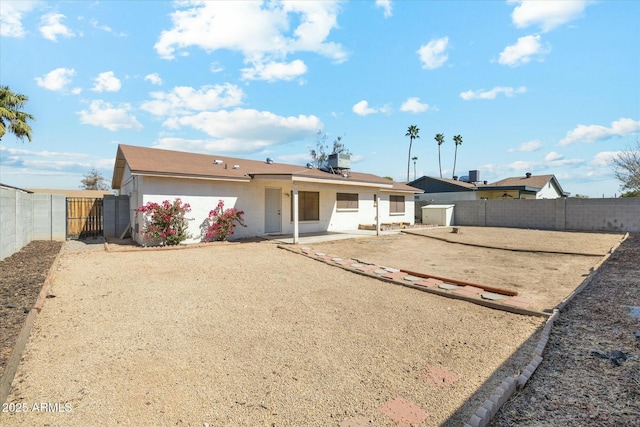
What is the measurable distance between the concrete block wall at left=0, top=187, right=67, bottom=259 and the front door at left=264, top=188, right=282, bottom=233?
801 centimetres

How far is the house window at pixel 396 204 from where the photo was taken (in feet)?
65.4

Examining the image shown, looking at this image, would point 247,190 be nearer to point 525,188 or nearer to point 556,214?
point 556,214

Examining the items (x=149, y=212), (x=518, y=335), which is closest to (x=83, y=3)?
(x=149, y=212)

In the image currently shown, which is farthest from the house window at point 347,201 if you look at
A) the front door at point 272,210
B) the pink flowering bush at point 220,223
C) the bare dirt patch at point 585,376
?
the bare dirt patch at point 585,376

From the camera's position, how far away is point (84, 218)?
14.2 metres

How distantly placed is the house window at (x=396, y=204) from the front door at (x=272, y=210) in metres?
8.49

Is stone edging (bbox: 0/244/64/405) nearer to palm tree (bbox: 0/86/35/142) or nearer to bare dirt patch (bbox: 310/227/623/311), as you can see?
bare dirt patch (bbox: 310/227/623/311)

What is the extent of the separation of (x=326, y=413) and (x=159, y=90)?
13.7 m

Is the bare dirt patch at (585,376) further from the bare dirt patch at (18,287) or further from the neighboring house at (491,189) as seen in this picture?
the neighboring house at (491,189)

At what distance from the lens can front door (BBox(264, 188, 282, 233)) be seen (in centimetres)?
1388

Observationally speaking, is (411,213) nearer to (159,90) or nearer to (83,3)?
(159,90)

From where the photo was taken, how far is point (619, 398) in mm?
2709

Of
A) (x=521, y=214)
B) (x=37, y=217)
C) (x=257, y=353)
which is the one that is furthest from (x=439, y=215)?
(x=37, y=217)

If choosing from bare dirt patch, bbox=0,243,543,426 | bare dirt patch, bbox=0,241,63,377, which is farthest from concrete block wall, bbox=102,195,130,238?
bare dirt patch, bbox=0,243,543,426
